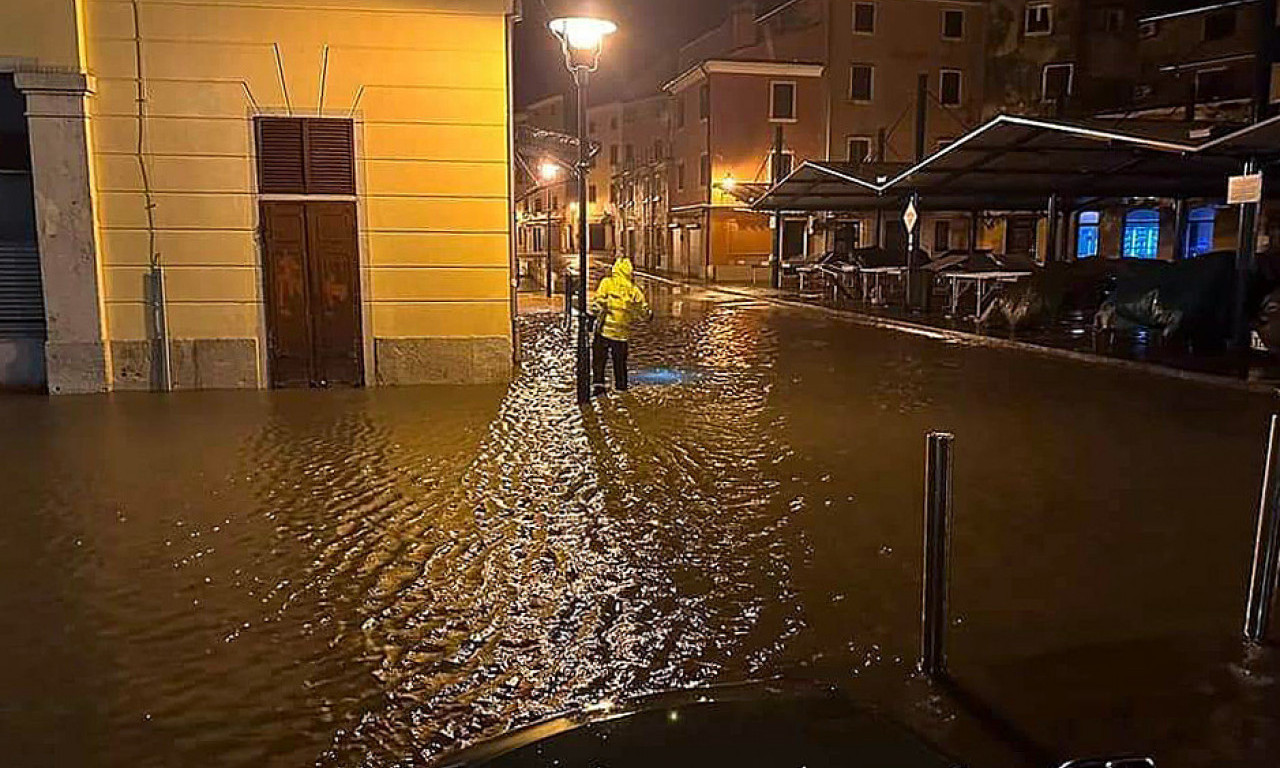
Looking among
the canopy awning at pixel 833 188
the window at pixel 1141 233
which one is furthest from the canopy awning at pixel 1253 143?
the window at pixel 1141 233

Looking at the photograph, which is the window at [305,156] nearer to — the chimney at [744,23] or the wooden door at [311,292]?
the wooden door at [311,292]

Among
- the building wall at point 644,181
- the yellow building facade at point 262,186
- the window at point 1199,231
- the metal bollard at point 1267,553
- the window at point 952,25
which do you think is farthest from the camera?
the building wall at point 644,181

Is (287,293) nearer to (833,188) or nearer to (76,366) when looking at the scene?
(76,366)

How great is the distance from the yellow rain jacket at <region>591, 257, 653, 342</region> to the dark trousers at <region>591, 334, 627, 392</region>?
17 centimetres

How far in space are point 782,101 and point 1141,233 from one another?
1542 centimetres

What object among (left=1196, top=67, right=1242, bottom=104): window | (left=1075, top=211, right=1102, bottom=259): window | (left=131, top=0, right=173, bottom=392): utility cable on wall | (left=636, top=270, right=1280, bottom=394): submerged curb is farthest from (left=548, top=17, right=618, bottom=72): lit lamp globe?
(left=1075, top=211, right=1102, bottom=259): window

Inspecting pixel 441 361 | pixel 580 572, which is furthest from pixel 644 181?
pixel 580 572

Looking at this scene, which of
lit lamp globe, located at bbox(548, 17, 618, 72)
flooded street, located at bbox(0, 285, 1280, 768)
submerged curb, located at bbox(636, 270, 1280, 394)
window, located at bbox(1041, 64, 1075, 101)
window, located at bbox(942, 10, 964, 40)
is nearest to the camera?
flooded street, located at bbox(0, 285, 1280, 768)

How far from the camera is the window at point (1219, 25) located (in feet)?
120

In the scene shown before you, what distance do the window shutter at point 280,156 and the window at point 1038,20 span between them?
3938cm

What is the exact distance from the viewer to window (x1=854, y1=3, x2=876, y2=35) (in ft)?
135

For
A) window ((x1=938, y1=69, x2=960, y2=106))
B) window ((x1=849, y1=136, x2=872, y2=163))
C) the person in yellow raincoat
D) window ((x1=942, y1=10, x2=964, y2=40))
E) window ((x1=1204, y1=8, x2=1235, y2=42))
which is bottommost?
the person in yellow raincoat

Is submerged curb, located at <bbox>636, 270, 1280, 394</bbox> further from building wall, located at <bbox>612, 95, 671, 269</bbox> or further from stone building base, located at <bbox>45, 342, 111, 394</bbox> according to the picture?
→ building wall, located at <bbox>612, 95, 671, 269</bbox>

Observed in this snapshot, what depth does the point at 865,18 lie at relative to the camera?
1630 inches
